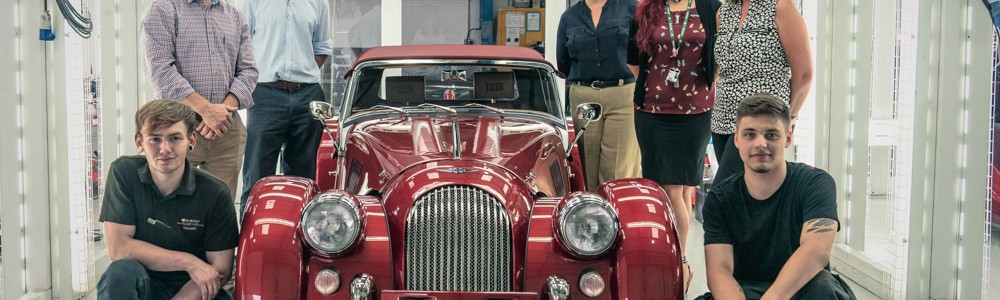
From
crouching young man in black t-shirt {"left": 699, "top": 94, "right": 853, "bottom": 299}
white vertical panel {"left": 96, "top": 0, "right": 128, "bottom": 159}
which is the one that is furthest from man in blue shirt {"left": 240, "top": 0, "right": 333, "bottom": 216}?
crouching young man in black t-shirt {"left": 699, "top": 94, "right": 853, "bottom": 299}

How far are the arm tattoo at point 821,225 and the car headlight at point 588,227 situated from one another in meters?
0.60

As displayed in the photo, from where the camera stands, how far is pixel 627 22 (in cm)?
514

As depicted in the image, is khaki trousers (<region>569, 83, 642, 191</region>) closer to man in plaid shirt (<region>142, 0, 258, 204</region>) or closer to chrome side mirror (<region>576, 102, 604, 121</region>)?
chrome side mirror (<region>576, 102, 604, 121</region>)

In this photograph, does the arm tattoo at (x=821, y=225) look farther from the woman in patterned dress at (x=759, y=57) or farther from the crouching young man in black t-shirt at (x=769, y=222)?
the woman in patterned dress at (x=759, y=57)

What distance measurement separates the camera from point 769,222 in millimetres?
2986

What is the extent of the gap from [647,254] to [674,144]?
5.01 feet

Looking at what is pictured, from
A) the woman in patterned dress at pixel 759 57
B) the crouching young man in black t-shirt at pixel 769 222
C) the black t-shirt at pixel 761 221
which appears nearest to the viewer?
the crouching young man in black t-shirt at pixel 769 222

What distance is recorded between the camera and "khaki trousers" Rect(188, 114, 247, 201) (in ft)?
14.3

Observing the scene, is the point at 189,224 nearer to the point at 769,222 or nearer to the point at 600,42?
the point at 769,222

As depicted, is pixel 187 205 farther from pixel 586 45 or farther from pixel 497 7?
pixel 497 7

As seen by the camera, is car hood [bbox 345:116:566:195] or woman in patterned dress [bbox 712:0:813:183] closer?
woman in patterned dress [bbox 712:0:813:183]

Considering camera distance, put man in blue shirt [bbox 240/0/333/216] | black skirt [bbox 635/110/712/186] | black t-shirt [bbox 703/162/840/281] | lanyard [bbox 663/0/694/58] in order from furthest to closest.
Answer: man in blue shirt [bbox 240/0/333/216]
black skirt [bbox 635/110/712/186]
lanyard [bbox 663/0/694/58]
black t-shirt [bbox 703/162/840/281]

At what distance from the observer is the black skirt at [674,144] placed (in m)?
4.43

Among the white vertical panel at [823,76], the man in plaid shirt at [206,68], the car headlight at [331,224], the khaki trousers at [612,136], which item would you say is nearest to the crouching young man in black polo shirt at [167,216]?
the car headlight at [331,224]
